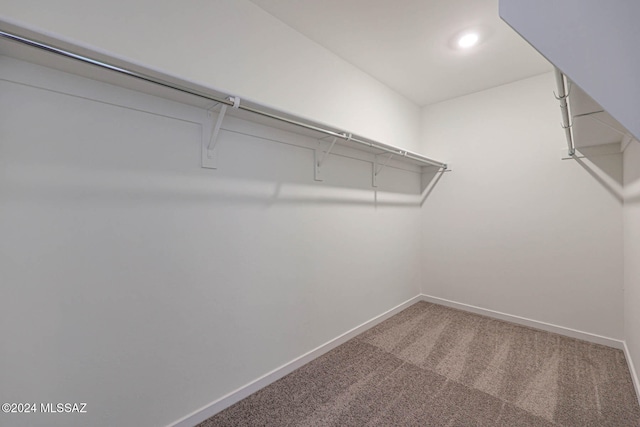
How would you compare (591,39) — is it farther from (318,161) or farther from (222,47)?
(222,47)

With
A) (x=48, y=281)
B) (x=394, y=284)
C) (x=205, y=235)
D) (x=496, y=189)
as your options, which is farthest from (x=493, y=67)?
(x=48, y=281)

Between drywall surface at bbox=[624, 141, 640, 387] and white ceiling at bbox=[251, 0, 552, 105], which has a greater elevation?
white ceiling at bbox=[251, 0, 552, 105]

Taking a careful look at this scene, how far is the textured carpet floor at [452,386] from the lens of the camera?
153 cm

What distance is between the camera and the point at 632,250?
191cm

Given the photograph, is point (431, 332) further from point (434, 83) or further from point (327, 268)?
point (434, 83)

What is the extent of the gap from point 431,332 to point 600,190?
6.54ft

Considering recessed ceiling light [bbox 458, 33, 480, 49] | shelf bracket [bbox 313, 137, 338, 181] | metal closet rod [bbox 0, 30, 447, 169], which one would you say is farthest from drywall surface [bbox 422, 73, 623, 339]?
shelf bracket [bbox 313, 137, 338, 181]

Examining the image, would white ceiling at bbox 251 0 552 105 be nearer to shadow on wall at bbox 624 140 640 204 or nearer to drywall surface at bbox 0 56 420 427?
drywall surface at bbox 0 56 420 427

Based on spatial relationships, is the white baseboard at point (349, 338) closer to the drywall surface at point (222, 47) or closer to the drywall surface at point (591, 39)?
the drywall surface at point (222, 47)

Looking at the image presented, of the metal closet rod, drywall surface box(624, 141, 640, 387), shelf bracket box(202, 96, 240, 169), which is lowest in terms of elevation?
drywall surface box(624, 141, 640, 387)

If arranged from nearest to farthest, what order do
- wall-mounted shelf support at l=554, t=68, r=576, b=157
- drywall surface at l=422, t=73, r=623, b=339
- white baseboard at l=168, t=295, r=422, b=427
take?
wall-mounted shelf support at l=554, t=68, r=576, b=157, white baseboard at l=168, t=295, r=422, b=427, drywall surface at l=422, t=73, r=623, b=339

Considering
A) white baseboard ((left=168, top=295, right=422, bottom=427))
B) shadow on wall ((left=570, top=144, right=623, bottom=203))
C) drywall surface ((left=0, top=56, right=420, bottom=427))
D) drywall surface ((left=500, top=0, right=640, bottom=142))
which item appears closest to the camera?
drywall surface ((left=500, top=0, right=640, bottom=142))

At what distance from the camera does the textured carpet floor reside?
153 centimetres

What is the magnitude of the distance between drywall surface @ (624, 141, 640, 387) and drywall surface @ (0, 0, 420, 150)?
1.99 meters
